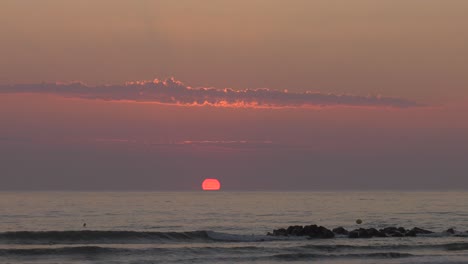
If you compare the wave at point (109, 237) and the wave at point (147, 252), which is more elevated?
the wave at point (109, 237)

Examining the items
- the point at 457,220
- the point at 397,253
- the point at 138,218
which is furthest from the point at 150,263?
the point at 457,220

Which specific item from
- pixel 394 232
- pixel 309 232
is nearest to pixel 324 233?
pixel 309 232

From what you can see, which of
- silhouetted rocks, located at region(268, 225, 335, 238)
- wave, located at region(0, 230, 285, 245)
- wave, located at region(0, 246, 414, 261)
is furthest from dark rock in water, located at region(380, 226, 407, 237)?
wave, located at region(0, 246, 414, 261)

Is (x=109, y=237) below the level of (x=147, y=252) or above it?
above

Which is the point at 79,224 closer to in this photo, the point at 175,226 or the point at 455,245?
the point at 175,226

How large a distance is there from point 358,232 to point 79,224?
24838mm

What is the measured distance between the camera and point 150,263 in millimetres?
40062

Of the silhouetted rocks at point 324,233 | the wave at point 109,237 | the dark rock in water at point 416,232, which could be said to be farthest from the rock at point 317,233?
the dark rock in water at point 416,232

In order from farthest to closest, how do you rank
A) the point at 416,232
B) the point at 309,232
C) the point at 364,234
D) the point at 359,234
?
the point at 416,232 < the point at 364,234 < the point at 359,234 < the point at 309,232

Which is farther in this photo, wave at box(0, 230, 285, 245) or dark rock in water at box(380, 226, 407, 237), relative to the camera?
dark rock in water at box(380, 226, 407, 237)

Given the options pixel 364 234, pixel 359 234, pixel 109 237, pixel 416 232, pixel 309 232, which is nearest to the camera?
pixel 109 237

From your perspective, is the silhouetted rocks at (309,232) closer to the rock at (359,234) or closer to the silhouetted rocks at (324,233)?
the silhouetted rocks at (324,233)

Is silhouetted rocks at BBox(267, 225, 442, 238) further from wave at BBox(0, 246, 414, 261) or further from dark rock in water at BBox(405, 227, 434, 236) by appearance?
wave at BBox(0, 246, 414, 261)

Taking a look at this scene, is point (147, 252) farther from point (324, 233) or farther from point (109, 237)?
point (324, 233)
